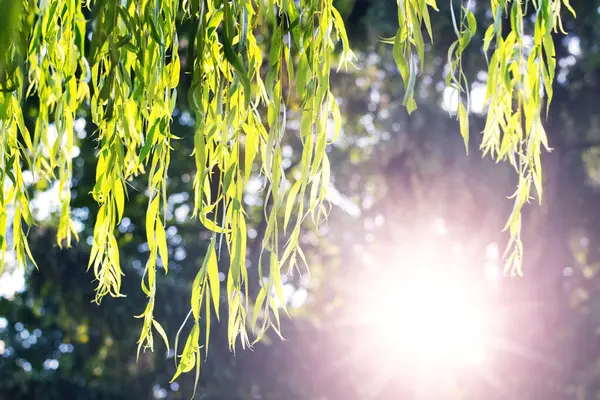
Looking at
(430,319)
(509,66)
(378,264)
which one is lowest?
(430,319)

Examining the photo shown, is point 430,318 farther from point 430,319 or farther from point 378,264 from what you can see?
point 378,264

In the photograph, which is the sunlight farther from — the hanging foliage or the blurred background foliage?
the hanging foliage

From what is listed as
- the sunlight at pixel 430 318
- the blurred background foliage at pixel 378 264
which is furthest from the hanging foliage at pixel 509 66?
the sunlight at pixel 430 318

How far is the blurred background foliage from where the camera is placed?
507 cm

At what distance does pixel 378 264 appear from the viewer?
5430 millimetres

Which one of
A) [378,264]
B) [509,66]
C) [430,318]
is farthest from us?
[378,264]

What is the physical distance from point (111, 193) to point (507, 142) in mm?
638

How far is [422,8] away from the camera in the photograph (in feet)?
3.50

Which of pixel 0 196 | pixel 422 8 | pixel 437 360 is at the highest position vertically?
pixel 422 8

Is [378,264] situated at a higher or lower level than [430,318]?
higher

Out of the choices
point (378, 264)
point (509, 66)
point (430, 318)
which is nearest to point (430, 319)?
point (430, 318)

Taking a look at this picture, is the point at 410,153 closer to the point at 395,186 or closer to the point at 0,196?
the point at 395,186

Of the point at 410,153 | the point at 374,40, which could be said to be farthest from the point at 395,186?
the point at 374,40

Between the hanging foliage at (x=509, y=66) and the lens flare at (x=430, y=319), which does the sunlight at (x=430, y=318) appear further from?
the hanging foliage at (x=509, y=66)
